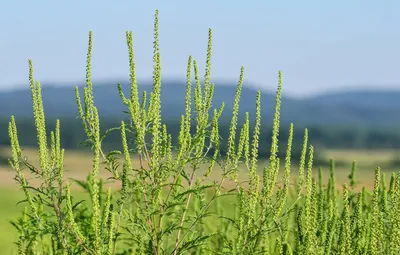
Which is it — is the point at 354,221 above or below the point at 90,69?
below

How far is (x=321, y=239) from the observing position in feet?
16.7

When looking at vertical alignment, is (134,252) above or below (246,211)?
below

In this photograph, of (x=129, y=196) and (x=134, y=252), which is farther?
(x=134, y=252)

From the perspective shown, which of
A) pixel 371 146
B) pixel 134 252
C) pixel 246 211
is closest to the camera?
pixel 246 211

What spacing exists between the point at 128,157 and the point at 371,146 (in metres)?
177

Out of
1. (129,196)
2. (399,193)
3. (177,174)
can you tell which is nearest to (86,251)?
(129,196)

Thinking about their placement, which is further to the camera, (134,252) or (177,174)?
(134,252)

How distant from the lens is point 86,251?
16.0 feet

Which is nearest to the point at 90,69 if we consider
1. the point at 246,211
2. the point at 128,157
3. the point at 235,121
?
the point at 128,157

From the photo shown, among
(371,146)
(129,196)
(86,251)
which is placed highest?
(129,196)

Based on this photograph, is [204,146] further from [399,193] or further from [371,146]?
[371,146]

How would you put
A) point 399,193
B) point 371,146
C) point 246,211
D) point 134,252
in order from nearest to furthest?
point 399,193 < point 246,211 < point 134,252 < point 371,146

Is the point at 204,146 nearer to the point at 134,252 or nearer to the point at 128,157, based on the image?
the point at 128,157

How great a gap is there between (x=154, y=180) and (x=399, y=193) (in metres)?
1.48
